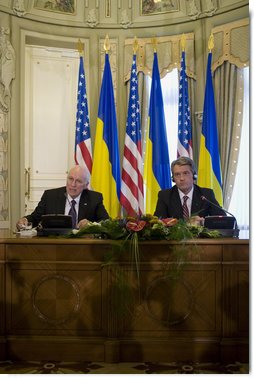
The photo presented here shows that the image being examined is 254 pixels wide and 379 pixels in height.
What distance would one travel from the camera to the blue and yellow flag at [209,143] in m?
5.80

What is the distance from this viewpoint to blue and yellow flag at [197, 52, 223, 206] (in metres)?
5.80

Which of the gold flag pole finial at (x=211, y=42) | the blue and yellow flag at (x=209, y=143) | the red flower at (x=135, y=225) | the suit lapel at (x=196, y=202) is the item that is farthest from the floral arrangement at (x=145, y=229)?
the gold flag pole finial at (x=211, y=42)

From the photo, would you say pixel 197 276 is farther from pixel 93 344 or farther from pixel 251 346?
pixel 93 344

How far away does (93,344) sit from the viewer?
9.70 ft

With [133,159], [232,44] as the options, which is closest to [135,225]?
[133,159]

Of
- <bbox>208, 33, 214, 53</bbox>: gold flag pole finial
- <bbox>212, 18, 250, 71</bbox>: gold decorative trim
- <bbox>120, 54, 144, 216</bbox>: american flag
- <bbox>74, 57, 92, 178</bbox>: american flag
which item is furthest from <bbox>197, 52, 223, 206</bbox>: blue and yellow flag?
<bbox>74, 57, 92, 178</bbox>: american flag

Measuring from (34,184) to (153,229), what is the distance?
12.9 ft

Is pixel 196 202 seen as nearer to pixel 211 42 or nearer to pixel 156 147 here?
pixel 156 147

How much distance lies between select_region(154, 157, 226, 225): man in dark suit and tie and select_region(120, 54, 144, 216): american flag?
173cm

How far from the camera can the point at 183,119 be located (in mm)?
6035

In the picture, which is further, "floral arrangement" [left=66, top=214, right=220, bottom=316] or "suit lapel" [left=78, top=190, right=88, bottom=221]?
"suit lapel" [left=78, top=190, right=88, bottom=221]

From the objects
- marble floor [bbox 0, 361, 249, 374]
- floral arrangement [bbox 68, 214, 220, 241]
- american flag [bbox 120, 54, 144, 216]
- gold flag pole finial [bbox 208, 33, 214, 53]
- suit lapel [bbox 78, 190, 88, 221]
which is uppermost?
gold flag pole finial [bbox 208, 33, 214, 53]

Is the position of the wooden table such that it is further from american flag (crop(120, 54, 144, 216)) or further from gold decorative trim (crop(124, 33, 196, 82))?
gold decorative trim (crop(124, 33, 196, 82))

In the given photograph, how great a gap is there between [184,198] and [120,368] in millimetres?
1827
